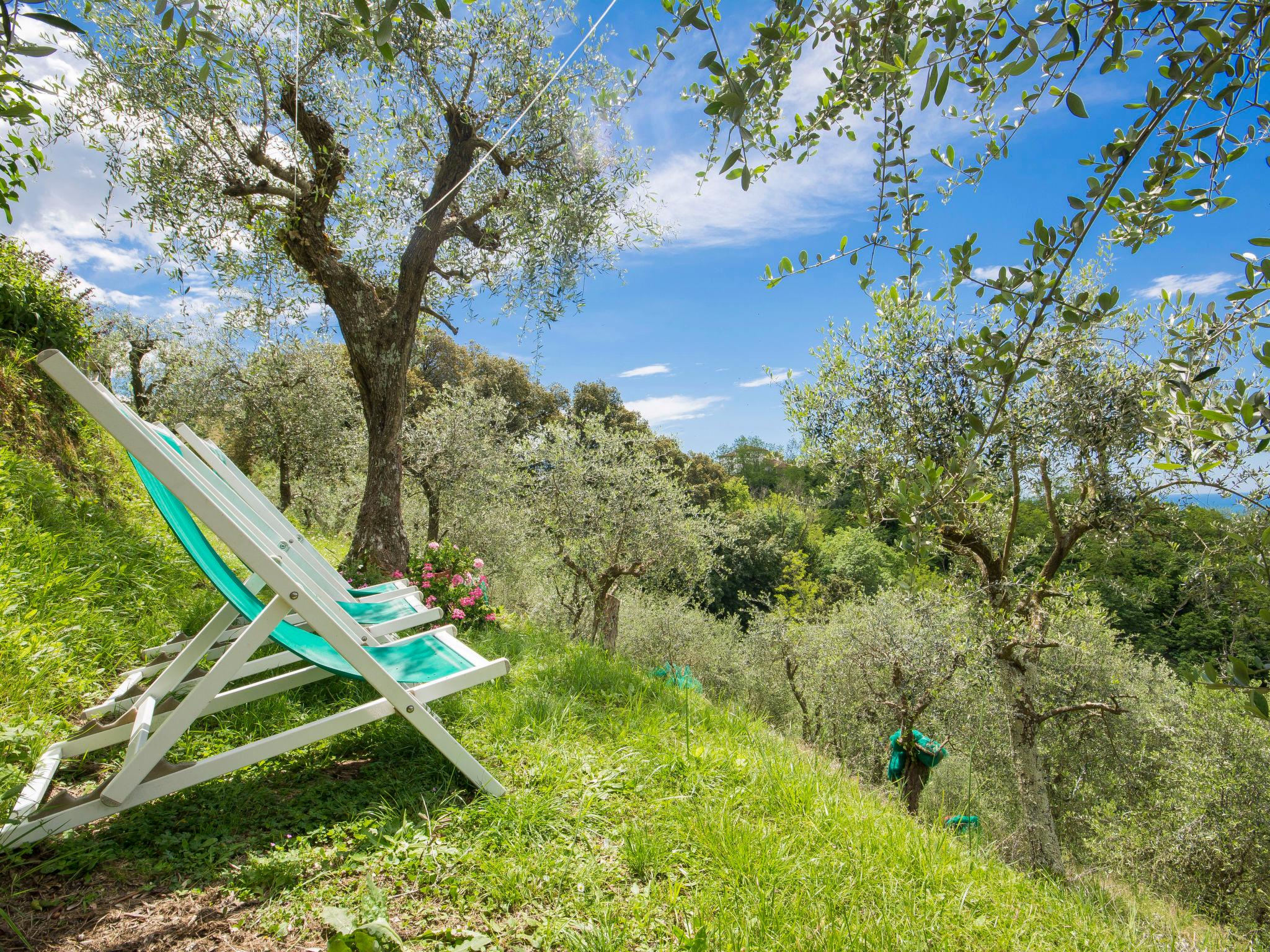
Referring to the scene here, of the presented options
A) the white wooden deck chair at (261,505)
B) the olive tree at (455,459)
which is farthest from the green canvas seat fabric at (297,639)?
the olive tree at (455,459)

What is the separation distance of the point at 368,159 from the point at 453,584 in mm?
4934

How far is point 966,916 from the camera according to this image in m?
2.21

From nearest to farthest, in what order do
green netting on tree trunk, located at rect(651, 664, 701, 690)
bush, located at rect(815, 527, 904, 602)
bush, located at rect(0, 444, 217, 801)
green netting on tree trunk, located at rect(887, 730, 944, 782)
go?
bush, located at rect(0, 444, 217, 801) < green netting on tree trunk, located at rect(651, 664, 701, 690) < green netting on tree trunk, located at rect(887, 730, 944, 782) < bush, located at rect(815, 527, 904, 602)

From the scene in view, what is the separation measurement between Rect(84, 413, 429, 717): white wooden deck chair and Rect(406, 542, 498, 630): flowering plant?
4.52 ft

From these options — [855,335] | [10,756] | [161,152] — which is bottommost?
[10,756]

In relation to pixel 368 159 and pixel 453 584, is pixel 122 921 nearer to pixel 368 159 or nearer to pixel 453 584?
pixel 453 584

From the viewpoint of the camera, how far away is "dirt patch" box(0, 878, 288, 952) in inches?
70.9

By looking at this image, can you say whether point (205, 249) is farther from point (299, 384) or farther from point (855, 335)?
point (299, 384)

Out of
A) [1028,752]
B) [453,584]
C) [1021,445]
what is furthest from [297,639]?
[1028,752]

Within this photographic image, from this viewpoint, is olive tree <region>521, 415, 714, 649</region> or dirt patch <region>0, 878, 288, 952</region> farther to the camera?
olive tree <region>521, 415, 714, 649</region>

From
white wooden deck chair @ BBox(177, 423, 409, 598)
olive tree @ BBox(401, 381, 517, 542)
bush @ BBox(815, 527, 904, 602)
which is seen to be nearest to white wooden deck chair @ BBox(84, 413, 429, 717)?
white wooden deck chair @ BBox(177, 423, 409, 598)

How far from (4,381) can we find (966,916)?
8.38m

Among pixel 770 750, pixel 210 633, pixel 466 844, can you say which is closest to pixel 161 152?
pixel 210 633

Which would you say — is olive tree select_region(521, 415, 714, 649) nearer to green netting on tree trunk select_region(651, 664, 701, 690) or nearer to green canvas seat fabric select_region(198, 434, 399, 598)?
green netting on tree trunk select_region(651, 664, 701, 690)
